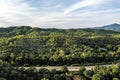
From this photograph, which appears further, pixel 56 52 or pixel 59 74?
pixel 56 52

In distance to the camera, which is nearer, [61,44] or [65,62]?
[65,62]

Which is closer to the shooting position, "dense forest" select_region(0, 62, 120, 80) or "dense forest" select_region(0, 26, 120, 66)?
"dense forest" select_region(0, 62, 120, 80)

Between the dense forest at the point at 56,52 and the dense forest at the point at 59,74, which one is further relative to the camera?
the dense forest at the point at 56,52

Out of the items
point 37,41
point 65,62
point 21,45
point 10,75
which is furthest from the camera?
point 37,41

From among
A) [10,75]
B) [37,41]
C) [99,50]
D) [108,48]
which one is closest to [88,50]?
[99,50]

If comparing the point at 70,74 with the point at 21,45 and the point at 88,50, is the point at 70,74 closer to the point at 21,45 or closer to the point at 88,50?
the point at 88,50

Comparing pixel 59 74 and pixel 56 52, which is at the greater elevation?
pixel 56 52

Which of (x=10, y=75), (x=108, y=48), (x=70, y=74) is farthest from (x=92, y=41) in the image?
(x=10, y=75)

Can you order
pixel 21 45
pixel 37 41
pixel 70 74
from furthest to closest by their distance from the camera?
1. pixel 37 41
2. pixel 21 45
3. pixel 70 74

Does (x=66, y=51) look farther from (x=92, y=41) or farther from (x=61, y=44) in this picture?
(x=92, y=41)
